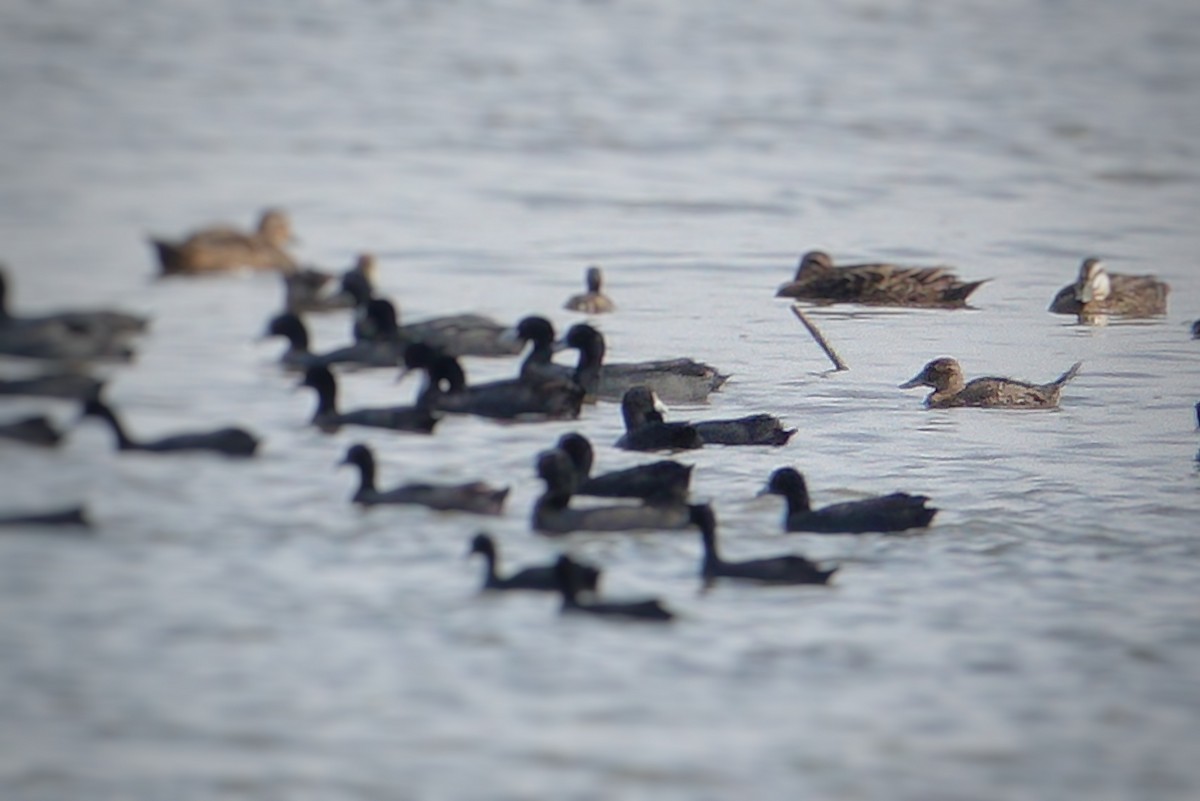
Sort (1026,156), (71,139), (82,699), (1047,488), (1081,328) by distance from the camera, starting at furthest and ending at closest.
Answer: (1026,156)
(71,139)
(1081,328)
(1047,488)
(82,699)

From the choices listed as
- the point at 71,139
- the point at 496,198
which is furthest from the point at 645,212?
the point at 71,139

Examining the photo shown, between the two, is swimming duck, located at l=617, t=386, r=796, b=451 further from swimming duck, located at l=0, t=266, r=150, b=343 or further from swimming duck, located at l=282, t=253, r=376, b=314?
swimming duck, located at l=282, t=253, r=376, b=314

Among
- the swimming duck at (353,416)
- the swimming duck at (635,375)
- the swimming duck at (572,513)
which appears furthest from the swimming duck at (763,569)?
the swimming duck at (635,375)

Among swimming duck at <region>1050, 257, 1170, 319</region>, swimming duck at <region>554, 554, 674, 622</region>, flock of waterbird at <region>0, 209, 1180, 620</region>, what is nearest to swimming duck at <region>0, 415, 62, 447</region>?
flock of waterbird at <region>0, 209, 1180, 620</region>

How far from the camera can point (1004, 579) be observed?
1052 cm

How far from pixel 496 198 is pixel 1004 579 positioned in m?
12.9

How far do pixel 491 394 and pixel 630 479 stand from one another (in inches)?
87.9

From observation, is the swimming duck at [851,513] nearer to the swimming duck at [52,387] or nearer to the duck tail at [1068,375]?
the duck tail at [1068,375]

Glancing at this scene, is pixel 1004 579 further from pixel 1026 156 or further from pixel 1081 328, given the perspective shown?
pixel 1026 156

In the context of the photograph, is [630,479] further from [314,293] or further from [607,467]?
[314,293]

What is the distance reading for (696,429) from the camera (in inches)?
508

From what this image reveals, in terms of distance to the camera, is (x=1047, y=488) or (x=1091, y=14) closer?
(x=1047, y=488)

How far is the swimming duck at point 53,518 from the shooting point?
10430mm

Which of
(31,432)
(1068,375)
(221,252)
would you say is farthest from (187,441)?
(221,252)
